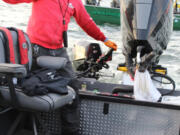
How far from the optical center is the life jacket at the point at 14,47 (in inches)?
69.6

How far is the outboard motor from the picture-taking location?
Answer: 261cm

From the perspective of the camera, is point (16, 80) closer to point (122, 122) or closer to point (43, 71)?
point (43, 71)

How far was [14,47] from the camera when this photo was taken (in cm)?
189

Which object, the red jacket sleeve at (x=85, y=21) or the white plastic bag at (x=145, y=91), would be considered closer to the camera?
the white plastic bag at (x=145, y=91)

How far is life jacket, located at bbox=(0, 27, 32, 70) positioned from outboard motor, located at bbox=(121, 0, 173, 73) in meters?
1.04

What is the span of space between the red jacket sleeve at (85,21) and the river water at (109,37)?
3.29ft

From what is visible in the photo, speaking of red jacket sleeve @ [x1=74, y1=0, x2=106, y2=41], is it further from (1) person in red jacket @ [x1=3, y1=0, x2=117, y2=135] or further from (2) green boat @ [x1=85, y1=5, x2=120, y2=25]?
(2) green boat @ [x1=85, y1=5, x2=120, y2=25]

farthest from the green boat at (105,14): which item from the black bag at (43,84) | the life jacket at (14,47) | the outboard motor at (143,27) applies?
the black bag at (43,84)

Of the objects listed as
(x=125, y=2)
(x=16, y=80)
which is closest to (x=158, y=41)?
(x=125, y=2)

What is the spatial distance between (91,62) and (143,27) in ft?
2.82

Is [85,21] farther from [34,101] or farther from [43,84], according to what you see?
[34,101]

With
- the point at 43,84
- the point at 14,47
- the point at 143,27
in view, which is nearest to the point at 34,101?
the point at 43,84

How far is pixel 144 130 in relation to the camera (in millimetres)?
1979

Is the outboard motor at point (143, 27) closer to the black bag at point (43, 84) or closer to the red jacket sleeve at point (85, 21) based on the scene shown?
the red jacket sleeve at point (85, 21)
